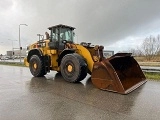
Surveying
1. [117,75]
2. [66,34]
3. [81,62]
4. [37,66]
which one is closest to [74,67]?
[81,62]

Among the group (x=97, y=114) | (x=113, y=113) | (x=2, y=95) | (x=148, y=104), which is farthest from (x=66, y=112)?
(x=2, y=95)

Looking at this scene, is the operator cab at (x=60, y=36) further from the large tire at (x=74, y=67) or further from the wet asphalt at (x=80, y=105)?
the wet asphalt at (x=80, y=105)

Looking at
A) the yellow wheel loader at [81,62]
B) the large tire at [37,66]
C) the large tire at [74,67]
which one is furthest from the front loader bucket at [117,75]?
the large tire at [37,66]

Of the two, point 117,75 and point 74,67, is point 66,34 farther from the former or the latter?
point 117,75

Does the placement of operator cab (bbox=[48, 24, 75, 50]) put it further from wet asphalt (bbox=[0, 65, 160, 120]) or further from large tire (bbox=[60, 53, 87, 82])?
wet asphalt (bbox=[0, 65, 160, 120])

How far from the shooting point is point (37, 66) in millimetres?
11250

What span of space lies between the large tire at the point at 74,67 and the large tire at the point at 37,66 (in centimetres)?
215

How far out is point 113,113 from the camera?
4699 mm

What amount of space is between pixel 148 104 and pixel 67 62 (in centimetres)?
456

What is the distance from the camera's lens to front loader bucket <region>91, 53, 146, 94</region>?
6.76 meters

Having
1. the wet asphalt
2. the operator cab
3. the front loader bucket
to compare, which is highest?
the operator cab

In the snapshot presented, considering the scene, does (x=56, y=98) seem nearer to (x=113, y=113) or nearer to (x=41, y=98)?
(x=41, y=98)

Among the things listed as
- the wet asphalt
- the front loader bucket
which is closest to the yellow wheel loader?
the front loader bucket

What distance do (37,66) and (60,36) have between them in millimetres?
2237
